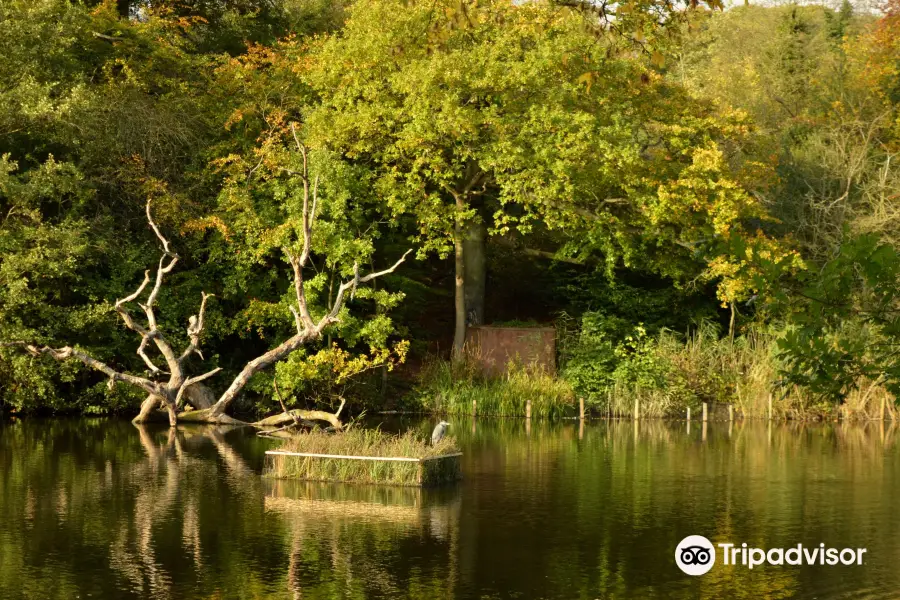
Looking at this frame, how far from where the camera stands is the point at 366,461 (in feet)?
67.9

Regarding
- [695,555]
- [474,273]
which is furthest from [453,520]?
[474,273]

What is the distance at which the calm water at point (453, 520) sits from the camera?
44.2 ft

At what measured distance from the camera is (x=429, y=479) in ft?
67.8

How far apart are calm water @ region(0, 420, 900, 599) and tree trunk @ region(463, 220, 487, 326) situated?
9.80 metres

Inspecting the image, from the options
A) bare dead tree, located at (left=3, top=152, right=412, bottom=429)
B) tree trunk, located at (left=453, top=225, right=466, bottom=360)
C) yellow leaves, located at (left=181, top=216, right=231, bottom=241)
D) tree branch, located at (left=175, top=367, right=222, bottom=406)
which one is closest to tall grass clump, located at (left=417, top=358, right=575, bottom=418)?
tree trunk, located at (left=453, top=225, right=466, bottom=360)

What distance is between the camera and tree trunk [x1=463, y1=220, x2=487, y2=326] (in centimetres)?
3719

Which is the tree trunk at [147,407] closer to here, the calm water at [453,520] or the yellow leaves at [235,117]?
the calm water at [453,520]

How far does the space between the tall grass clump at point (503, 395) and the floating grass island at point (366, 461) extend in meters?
12.4

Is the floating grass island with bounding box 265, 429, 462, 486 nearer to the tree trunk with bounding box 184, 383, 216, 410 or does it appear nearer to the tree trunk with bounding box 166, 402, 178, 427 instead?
the tree trunk with bounding box 166, 402, 178, 427

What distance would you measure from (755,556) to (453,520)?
4425mm

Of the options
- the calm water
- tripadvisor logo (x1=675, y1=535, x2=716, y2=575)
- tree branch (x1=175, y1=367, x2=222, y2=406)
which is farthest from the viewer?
tree branch (x1=175, y1=367, x2=222, y2=406)

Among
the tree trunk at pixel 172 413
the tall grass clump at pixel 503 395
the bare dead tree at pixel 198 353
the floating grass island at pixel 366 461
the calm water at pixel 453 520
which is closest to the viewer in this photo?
the calm water at pixel 453 520

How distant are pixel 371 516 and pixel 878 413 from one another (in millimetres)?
20470

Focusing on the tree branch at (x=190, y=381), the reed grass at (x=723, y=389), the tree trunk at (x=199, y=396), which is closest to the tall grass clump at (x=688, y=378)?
the reed grass at (x=723, y=389)
